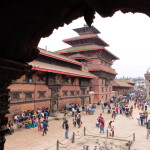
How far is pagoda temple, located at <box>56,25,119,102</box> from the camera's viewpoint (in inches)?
1344

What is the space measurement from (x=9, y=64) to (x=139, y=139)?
11476mm

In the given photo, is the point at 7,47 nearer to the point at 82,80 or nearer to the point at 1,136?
the point at 1,136

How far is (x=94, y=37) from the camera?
37.4m

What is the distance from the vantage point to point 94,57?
35500 millimetres

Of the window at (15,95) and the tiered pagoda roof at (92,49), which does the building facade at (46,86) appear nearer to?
the window at (15,95)

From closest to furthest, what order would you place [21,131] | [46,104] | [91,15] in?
[91,15] < [21,131] < [46,104]

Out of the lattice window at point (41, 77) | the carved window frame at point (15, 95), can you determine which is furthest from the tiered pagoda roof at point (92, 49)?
the carved window frame at point (15, 95)

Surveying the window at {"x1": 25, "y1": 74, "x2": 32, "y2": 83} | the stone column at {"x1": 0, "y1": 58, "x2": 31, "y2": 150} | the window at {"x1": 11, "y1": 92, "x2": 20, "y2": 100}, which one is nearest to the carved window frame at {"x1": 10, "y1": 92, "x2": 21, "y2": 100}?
the window at {"x1": 11, "y1": 92, "x2": 20, "y2": 100}

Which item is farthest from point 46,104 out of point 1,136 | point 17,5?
point 17,5

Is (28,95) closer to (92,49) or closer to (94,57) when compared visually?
(92,49)

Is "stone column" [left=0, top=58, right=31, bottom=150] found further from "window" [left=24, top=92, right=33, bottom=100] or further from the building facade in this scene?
"window" [left=24, top=92, right=33, bottom=100]

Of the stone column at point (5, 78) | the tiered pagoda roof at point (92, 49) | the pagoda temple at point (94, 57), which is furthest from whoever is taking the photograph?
the tiered pagoda roof at point (92, 49)

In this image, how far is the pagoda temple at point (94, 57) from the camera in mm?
34125

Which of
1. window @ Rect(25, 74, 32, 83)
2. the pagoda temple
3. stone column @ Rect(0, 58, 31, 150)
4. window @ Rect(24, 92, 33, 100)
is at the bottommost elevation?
window @ Rect(24, 92, 33, 100)
